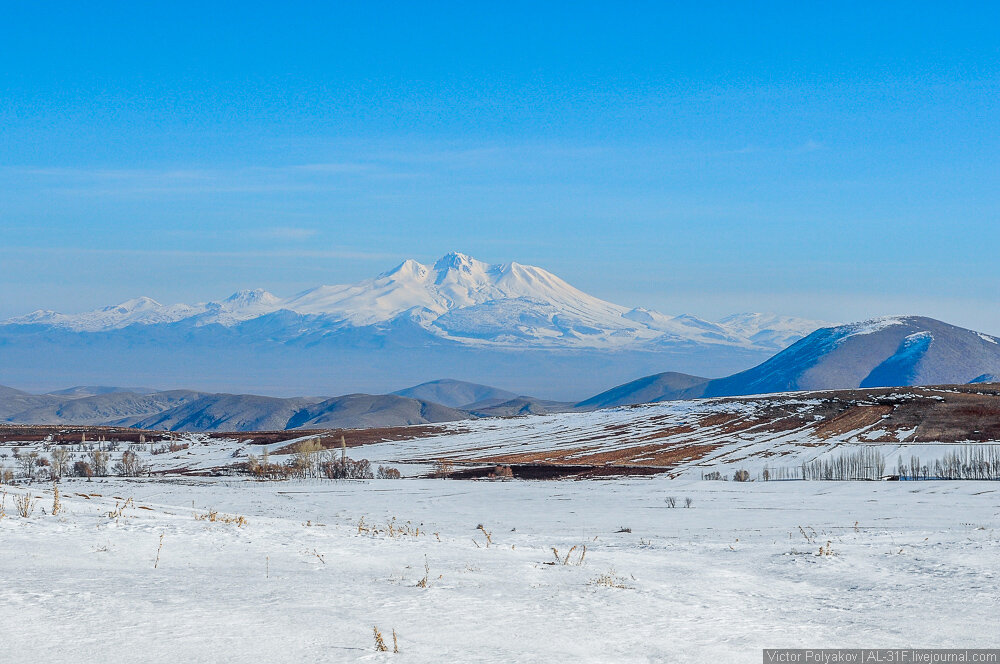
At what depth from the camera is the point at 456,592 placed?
1166 cm

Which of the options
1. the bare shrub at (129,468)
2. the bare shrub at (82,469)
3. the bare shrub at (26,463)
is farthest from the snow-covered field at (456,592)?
the bare shrub at (129,468)

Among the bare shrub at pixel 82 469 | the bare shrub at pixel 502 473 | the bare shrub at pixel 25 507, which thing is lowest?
the bare shrub at pixel 502 473

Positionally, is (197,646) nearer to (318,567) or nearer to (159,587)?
(159,587)

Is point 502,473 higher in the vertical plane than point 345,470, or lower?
lower

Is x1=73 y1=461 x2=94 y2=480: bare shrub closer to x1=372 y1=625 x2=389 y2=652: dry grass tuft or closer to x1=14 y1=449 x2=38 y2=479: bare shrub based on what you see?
x1=14 y1=449 x2=38 y2=479: bare shrub

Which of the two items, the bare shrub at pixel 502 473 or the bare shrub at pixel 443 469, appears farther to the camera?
the bare shrub at pixel 443 469

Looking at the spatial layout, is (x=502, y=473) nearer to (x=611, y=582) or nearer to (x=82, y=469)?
(x=82, y=469)

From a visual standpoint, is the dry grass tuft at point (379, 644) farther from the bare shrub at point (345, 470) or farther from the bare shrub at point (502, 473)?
the bare shrub at point (345, 470)

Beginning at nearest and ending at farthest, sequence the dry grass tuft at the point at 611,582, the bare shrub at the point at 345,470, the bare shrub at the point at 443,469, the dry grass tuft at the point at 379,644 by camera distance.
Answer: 1. the dry grass tuft at the point at 379,644
2. the dry grass tuft at the point at 611,582
3. the bare shrub at the point at 345,470
4. the bare shrub at the point at 443,469

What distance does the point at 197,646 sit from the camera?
8734 millimetres

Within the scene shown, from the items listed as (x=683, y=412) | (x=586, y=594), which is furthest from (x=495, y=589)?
(x=683, y=412)

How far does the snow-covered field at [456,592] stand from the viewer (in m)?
9.10

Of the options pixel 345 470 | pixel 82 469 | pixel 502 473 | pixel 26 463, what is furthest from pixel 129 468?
pixel 502 473

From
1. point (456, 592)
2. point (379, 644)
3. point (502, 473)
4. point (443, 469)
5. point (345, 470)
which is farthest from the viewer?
point (443, 469)
